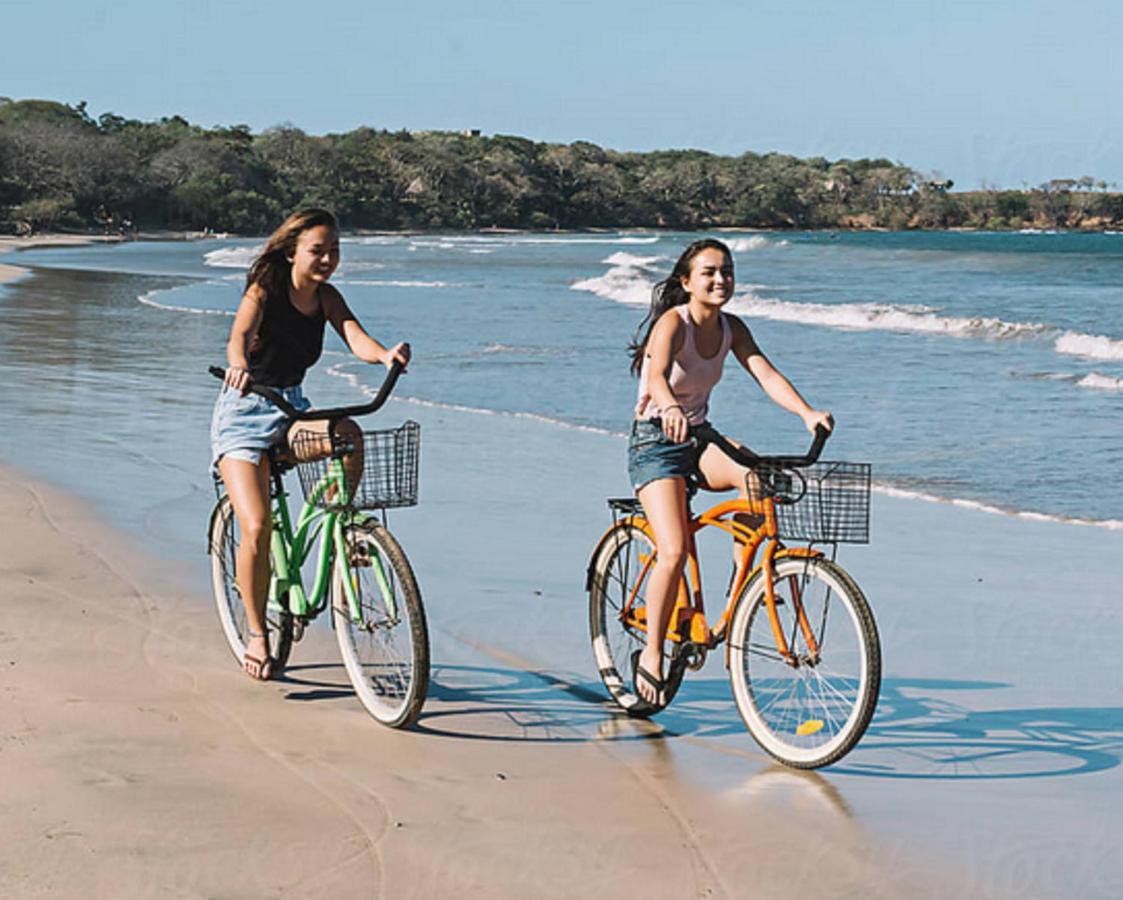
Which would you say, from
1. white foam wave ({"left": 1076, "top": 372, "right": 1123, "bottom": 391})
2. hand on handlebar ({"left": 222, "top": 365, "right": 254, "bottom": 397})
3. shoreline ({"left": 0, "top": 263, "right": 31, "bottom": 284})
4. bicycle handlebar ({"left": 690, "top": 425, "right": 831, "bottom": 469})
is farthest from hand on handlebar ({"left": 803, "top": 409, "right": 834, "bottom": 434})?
shoreline ({"left": 0, "top": 263, "right": 31, "bottom": 284})

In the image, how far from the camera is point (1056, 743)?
16.2 feet

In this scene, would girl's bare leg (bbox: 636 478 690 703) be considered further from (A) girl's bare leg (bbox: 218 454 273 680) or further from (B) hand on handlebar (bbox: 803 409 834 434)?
(A) girl's bare leg (bbox: 218 454 273 680)

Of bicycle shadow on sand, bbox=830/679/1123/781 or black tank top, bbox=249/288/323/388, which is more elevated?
black tank top, bbox=249/288/323/388

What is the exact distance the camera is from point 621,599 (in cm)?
550

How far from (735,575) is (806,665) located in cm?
36

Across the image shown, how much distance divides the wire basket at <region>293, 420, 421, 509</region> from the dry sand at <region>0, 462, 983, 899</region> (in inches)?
Result: 27.7

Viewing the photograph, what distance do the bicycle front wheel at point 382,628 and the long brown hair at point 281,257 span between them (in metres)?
0.83

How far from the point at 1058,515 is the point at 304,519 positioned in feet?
17.3

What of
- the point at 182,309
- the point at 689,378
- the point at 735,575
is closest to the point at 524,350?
the point at 182,309

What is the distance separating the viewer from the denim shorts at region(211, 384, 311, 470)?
5230 millimetres

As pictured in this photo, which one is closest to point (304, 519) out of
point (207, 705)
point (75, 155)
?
point (207, 705)

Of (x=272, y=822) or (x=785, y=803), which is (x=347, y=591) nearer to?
(x=272, y=822)

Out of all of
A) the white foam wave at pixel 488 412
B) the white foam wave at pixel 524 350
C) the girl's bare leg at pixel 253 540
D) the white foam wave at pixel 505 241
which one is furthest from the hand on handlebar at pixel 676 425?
the white foam wave at pixel 505 241

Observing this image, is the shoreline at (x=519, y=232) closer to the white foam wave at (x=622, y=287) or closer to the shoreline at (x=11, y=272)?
the shoreline at (x=11, y=272)
